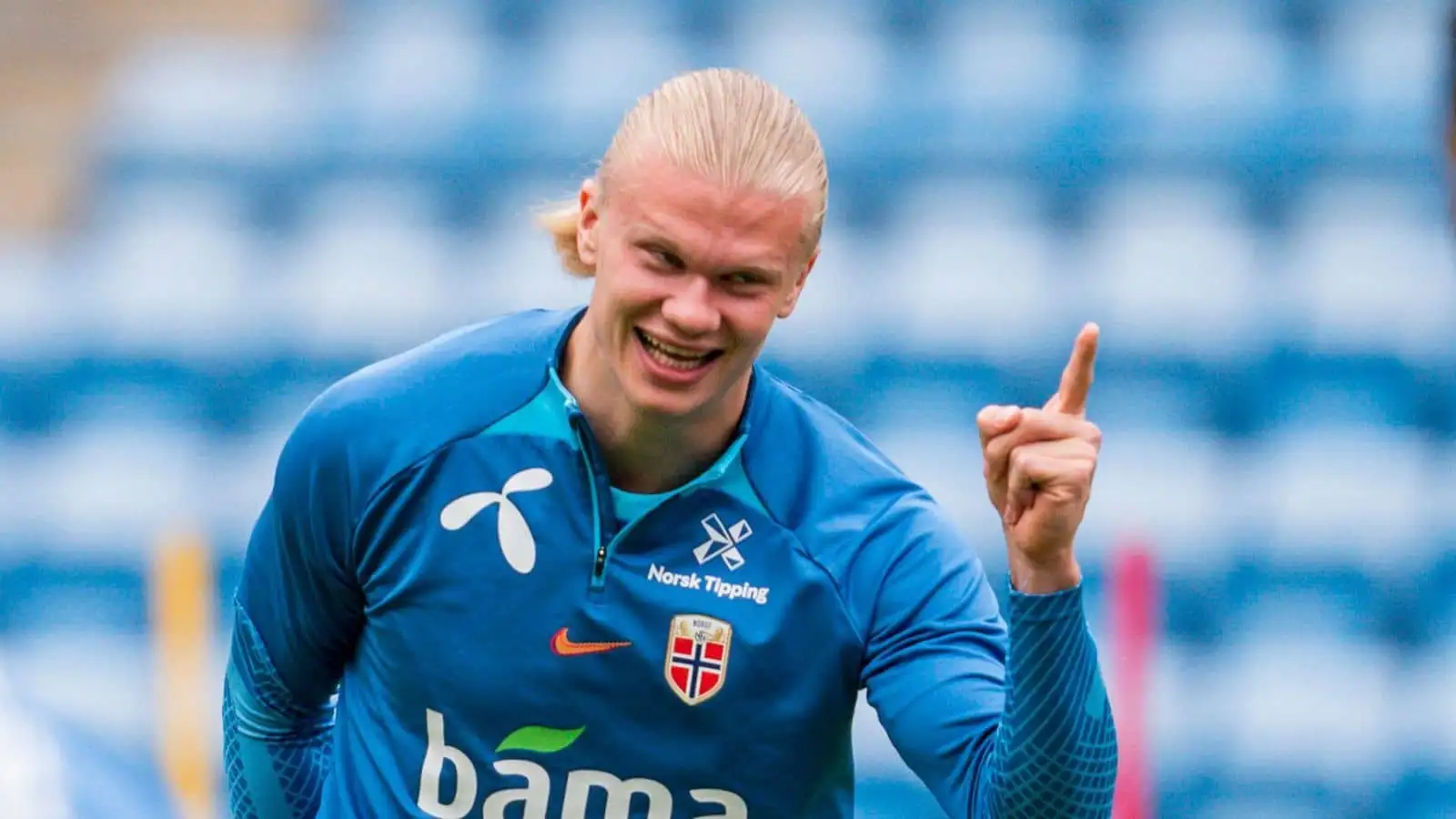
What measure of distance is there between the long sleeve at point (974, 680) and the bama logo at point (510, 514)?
0.37 metres

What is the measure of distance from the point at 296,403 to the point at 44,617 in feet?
3.33

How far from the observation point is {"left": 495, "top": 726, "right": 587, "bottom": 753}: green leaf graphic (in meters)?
2.35

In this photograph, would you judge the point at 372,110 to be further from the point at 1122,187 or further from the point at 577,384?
the point at 577,384

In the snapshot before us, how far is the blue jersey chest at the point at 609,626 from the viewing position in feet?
7.63

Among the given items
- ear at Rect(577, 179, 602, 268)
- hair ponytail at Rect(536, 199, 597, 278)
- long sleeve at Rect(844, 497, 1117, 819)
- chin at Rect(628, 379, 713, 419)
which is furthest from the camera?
hair ponytail at Rect(536, 199, 597, 278)

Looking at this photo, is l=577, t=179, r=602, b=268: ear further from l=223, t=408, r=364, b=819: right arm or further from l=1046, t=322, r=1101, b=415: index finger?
l=1046, t=322, r=1101, b=415: index finger

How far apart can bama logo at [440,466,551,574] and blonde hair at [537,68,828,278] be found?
0.34m

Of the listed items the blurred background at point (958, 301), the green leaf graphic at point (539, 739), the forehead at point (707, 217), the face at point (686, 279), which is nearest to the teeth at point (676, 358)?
the face at point (686, 279)

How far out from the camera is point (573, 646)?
92.0 inches

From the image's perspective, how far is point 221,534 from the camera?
20.7 ft

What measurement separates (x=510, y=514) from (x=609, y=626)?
0.17 meters

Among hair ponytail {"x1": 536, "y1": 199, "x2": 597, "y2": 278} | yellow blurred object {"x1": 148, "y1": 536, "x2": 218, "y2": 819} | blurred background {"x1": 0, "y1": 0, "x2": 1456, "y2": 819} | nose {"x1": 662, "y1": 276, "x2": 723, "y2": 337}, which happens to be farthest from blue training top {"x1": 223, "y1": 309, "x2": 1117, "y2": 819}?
blurred background {"x1": 0, "y1": 0, "x2": 1456, "y2": 819}

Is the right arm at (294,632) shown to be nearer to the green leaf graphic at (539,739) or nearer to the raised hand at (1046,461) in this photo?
the green leaf graphic at (539,739)

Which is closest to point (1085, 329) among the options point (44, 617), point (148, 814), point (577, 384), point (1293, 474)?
point (577, 384)
